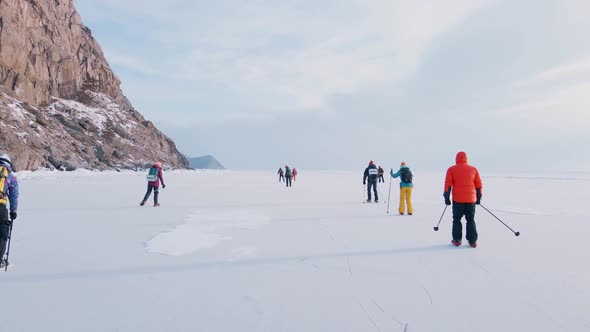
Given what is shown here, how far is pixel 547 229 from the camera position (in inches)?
309

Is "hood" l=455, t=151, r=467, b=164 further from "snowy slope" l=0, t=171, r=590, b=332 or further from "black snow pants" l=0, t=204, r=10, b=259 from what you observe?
"black snow pants" l=0, t=204, r=10, b=259

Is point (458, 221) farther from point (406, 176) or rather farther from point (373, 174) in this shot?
point (373, 174)

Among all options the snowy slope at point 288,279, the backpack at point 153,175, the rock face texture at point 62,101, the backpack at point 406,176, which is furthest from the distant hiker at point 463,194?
the rock face texture at point 62,101

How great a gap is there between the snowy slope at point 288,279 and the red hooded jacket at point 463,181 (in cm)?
97

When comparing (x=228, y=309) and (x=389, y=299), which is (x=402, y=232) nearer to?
(x=389, y=299)

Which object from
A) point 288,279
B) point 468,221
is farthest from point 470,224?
point 288,279

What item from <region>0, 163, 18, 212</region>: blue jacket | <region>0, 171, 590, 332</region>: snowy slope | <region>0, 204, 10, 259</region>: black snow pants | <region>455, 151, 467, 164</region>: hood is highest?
<region>455, 151, 467, 164</region>: hood

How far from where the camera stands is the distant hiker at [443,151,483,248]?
20.2 feet

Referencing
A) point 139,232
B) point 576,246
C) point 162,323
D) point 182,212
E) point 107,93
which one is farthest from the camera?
point 107,93

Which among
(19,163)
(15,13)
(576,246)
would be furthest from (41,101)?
(576,246)

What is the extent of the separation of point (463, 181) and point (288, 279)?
4.15 metres

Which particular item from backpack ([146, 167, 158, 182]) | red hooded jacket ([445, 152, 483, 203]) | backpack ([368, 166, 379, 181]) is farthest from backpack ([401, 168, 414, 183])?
backpack ([146, 167, 158, 182])

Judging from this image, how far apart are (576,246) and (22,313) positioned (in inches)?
339

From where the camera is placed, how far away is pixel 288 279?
4191mm
